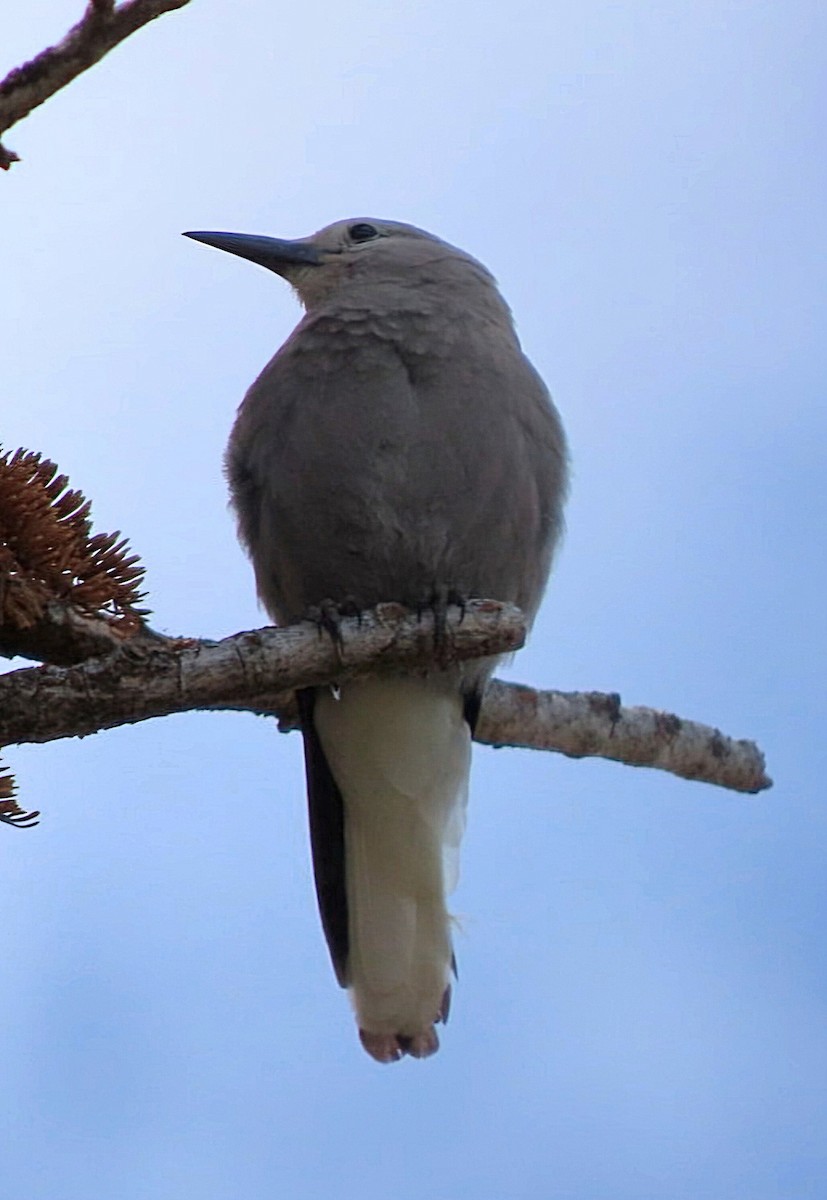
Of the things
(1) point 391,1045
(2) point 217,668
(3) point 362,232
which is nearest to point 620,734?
(1) point 391,1045

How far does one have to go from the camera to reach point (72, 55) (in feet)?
7.03

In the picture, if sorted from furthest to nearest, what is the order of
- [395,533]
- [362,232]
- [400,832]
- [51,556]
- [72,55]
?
[362,232] → [400,832] → [395,533] → [51,556] → [72,55]

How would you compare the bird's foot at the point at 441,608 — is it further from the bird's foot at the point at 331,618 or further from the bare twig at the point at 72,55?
the bare twig at the point at 72,55

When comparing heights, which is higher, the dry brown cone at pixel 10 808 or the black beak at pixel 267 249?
the black beak at pixel 267 249

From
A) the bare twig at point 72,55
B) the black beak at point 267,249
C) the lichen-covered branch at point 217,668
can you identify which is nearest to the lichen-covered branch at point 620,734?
the lichen-covered branch at point 217,668

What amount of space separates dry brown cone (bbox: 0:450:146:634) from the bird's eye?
2.24m

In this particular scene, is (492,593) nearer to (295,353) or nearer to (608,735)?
(608,735)

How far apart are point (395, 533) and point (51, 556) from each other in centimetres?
127

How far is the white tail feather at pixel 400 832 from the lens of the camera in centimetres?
381

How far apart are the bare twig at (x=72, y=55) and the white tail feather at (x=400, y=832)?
6.12 feet

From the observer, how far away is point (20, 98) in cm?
218

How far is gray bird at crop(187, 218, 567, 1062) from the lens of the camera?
3658mm

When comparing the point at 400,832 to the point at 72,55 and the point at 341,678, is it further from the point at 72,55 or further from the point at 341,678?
the point at 72,55

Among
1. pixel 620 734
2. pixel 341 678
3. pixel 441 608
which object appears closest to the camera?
pixel 341 678
